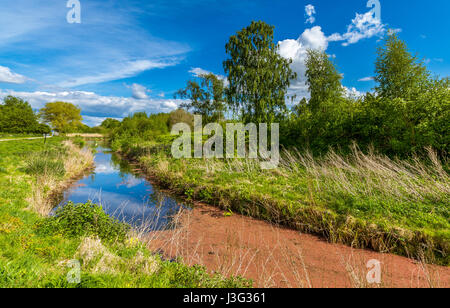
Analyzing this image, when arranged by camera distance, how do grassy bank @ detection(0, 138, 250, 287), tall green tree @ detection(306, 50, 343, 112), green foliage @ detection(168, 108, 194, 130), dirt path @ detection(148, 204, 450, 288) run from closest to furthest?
1. grassy bank @ detection(0, 138, 250, 287)
2. dirt path @ detection(148, 204, 450, 288)
3. tall green tree @ detection(306, 50, 343, 112)
4. green foliage @ detection(168, 108, 194, 130)

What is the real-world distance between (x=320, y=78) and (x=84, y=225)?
23.2m

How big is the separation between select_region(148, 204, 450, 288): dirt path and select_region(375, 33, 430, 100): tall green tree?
12178mm

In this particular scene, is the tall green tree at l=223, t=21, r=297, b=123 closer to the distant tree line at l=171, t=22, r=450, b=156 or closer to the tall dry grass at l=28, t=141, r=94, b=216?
the distant tree line at l=171, t=22, r=450, b=156

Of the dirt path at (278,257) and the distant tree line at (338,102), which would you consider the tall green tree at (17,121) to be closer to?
the distant tree line at (338,102)

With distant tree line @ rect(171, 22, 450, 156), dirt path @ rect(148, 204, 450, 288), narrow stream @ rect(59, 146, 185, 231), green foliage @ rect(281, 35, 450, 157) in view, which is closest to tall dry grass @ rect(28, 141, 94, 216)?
narrow stream @ rect(59, 146, 185, 231)

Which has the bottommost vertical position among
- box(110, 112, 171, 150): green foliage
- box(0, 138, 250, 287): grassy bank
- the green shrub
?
box(0, 138, 250, 287): grassy bank

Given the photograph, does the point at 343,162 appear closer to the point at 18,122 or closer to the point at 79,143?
the point at 79,143

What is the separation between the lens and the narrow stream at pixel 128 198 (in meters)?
8.67

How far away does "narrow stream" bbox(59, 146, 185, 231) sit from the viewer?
28.5 feet

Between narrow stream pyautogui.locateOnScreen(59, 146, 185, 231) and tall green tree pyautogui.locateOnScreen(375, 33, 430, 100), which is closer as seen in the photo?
narrow stream pyautogui.locateOnScreen(59, 146, 185, 231)

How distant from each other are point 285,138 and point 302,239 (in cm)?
1308
